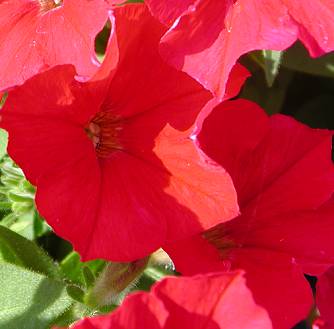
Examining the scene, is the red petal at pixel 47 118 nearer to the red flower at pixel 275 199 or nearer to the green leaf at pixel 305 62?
the red flower at pixel 275 199

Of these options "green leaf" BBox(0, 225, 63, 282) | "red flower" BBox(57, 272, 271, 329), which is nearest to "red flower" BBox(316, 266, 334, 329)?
"red flower" BBox(57, 272, 271, 329)

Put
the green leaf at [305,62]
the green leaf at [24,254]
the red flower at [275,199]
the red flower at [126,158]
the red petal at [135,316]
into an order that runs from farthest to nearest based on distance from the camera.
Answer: the green leaf at [305,62], the green leaf at [24,254], the red flower at [275,199], the red flower at [126,158], the red petal at [135,316]

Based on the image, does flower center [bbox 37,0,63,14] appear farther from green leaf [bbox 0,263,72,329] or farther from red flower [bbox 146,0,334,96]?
green leaf [bbox 0,263,72,329]

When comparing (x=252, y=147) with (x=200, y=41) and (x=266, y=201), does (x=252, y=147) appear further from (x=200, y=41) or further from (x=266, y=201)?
(x=200, y=41)

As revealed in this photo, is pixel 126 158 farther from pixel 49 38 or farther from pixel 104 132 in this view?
pixel 49 38

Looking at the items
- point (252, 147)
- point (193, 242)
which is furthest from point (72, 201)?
point (252, 147)

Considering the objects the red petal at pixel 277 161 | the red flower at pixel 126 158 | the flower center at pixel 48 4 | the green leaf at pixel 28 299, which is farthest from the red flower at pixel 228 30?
the green leaf at pixel 28 299
